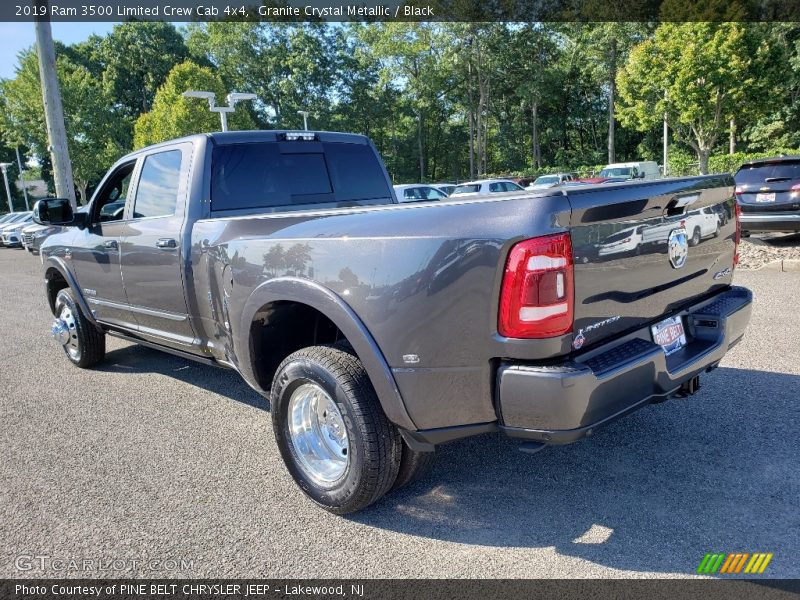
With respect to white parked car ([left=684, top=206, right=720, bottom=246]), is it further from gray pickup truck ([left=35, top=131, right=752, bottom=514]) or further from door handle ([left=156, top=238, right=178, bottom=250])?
door handle ([left=156, top=238, right=178, bottom=250])

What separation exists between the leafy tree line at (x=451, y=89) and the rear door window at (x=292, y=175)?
28.7m

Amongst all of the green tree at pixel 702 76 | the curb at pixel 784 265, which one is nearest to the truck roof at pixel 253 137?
the curb at pixel 784 265

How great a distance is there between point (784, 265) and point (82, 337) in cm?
877

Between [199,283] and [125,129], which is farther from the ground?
[125,129]

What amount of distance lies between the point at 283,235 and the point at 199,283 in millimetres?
943

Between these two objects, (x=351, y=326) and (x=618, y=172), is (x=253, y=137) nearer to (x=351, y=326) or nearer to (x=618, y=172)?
(x=351, y=326)

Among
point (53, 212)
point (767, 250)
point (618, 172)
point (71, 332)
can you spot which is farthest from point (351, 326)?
point (618, 172)

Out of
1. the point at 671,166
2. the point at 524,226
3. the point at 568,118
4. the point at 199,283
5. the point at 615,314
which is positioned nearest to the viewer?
the point at 524,226

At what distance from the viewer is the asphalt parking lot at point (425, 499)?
2.66 meters

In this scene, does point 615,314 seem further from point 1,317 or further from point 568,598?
point 1,317

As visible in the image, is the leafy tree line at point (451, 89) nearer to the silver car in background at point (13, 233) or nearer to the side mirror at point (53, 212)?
the silver car in background at point (13, 233)

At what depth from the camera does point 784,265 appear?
8469mm

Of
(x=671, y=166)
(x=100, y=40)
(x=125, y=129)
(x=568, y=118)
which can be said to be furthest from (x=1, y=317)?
(x=100, y=40)

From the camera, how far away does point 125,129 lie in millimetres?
46375
